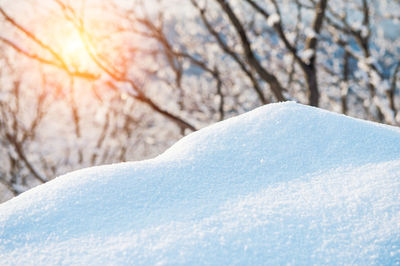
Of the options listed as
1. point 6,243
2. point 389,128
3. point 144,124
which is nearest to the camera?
point 6,243

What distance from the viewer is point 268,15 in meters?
3.65

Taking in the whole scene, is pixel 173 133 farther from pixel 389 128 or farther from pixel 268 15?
pixel 389 128

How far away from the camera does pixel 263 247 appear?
72cm

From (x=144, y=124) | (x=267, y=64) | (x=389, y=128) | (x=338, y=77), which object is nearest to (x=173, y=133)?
(x=144, y=124)

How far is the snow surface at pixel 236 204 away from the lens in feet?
2.38

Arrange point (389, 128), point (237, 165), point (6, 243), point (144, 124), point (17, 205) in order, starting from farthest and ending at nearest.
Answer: point (144, 124)
point (389, 128)
point (237, 165)
point (17, 205)
point (6, 243)

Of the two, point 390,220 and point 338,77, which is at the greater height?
point 390,220

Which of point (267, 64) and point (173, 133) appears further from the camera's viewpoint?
point (173, 133)

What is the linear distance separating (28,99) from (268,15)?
8854 mm

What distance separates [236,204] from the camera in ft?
2.86

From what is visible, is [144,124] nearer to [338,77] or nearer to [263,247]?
[338,77]

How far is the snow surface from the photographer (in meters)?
0.72

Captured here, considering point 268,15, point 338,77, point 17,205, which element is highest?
point 268,15

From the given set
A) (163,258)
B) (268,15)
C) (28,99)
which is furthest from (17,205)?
(28,99)
